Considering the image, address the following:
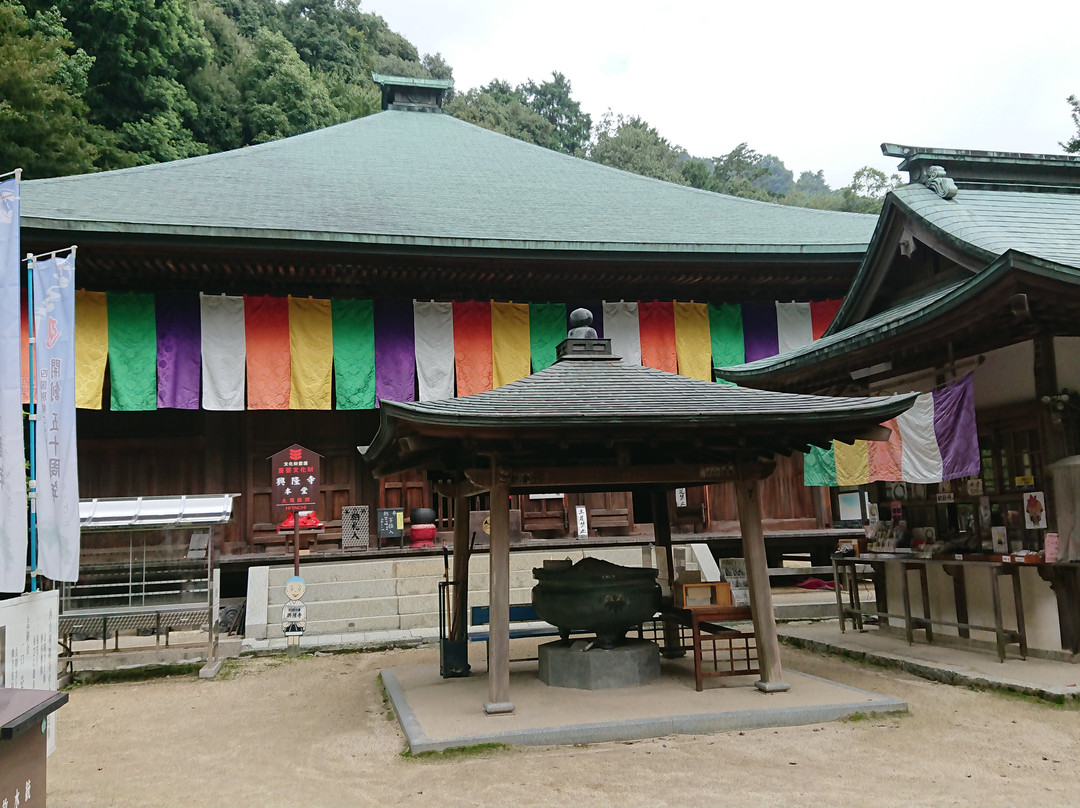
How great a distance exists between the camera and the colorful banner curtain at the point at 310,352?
1470cm

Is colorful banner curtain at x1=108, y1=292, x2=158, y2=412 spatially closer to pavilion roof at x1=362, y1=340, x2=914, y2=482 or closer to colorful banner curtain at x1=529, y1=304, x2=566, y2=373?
colorful banner curtain at x1=529, y1=304, x2=566, y2=373

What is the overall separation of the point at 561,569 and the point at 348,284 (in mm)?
8746

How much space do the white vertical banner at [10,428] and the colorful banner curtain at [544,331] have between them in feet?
36.7

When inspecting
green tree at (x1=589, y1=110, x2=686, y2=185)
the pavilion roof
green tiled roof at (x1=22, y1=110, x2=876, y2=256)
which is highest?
green tree at (x1=589, y1=110, x2=686, y2=185)

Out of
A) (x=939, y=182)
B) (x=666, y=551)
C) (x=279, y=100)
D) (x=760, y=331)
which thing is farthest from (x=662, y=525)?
Result: (x=279, y=100)

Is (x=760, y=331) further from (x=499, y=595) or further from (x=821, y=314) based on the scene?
(x=499, y=595)

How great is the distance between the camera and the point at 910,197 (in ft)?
32.7

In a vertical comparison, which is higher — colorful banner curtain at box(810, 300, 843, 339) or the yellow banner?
colorful banner curtain at box(810, 300, 843, 339)

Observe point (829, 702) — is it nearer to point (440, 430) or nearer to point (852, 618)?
point (440, 430)

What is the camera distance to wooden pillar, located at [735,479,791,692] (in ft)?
24.6

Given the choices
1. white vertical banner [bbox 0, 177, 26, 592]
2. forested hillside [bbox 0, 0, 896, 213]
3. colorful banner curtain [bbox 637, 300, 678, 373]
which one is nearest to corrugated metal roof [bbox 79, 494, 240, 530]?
white vertical banner [bbox 0, 177, 26, 592]

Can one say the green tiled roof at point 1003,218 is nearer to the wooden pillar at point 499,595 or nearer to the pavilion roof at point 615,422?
the pavilion roof at point 615,422

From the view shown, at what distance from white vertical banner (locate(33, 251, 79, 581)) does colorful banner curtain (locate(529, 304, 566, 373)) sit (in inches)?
389

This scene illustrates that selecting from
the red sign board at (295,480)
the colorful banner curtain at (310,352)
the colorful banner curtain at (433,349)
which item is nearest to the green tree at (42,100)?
the colorful banner curtain at (310,352)
